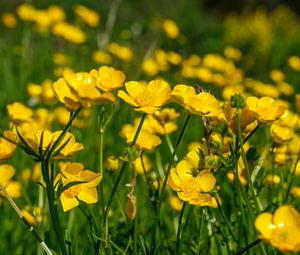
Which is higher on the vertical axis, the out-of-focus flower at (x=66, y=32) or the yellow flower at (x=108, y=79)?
the out-of-focus flower at (x=66, y=32)

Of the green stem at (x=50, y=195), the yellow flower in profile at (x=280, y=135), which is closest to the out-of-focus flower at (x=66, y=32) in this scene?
the yellow flower in profile at (x=280, y=135)

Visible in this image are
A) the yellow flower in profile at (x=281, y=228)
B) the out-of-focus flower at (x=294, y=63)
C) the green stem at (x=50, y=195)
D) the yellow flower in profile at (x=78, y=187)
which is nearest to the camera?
the yellow flower in profile at (x=281, y=228)

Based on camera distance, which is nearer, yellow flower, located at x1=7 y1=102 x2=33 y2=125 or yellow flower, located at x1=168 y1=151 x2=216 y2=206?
yellow flower, located at x1=168 y1=151 x2=216 y2=206

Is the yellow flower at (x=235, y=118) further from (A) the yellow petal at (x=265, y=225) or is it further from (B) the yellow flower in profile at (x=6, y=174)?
(B) the yellow flower in profile at (x=6, y=174)

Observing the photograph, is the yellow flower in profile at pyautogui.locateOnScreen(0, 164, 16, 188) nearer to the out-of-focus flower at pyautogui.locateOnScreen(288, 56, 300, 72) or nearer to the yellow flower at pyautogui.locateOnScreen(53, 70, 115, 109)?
the yellow flower at pyautogui.locateOnScreen(53, 70, 115, 109)

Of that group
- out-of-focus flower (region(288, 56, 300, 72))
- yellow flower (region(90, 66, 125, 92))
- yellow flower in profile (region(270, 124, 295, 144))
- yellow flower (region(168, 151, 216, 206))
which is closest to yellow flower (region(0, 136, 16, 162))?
yellow flower (region(90, 66, 125, 92))

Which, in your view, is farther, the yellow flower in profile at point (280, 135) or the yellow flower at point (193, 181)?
the yellow flower in profile at point (280, 135)

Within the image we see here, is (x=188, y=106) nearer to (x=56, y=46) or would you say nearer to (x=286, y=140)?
(x=286, y=140)

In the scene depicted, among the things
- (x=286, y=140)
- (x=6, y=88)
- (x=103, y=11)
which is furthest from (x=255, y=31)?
(x=286, y=140)
